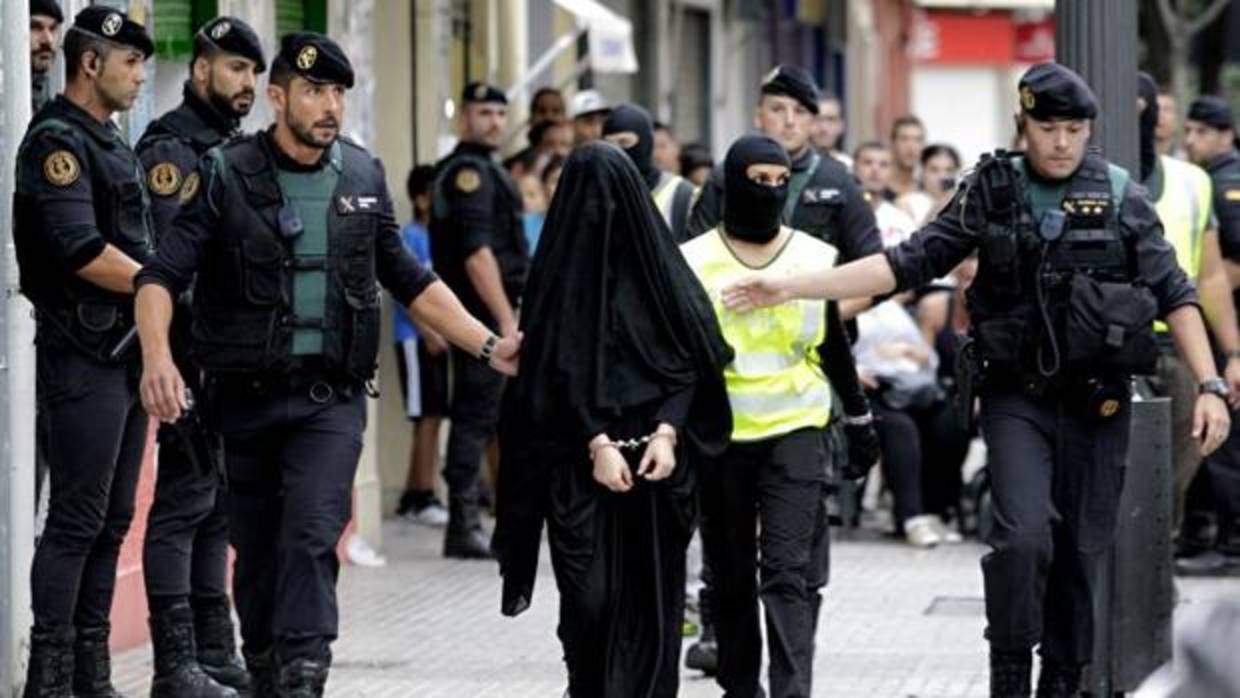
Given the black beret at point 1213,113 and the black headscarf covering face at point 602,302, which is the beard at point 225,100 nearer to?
the black headscarf covering face at point 602,302

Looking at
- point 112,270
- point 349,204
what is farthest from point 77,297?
point 349,204

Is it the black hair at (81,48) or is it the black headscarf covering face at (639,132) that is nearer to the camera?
the black hair at (81,48)

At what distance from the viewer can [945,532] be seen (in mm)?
16359

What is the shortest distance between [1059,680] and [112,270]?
9.96 ft

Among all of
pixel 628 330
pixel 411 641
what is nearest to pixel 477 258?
pixel 411 641

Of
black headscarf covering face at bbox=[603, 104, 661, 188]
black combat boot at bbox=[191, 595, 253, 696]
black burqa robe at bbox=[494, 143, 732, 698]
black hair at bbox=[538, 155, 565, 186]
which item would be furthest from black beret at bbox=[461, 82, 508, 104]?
black burqa robe at bbox=[494, 143, 732, 698]

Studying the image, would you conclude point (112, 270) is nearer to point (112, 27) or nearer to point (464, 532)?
point (112, 27)

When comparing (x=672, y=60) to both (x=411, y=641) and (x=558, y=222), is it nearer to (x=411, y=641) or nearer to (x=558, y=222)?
(x=411, y=641)

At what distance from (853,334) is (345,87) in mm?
2916

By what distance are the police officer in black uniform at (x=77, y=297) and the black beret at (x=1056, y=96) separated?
2.66 meters

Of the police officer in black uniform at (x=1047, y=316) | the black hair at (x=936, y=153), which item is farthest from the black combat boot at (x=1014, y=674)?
the black hair at (x=936, y=153)

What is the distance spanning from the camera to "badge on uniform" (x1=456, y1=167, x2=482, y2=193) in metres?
14.9

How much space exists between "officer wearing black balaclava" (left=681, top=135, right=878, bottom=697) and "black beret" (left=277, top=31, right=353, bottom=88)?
1307 mm

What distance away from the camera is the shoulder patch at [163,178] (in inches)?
395
